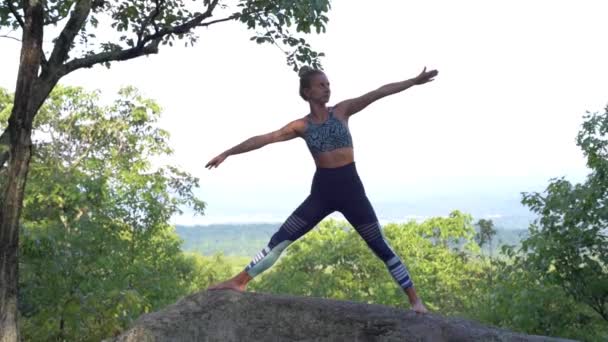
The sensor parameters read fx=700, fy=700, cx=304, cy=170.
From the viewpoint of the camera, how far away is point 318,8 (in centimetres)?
853

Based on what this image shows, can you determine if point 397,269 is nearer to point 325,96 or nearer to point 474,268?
point 325,96

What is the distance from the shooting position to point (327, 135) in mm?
5320

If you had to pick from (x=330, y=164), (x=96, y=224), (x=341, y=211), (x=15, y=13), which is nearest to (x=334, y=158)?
(x=330, y=164)

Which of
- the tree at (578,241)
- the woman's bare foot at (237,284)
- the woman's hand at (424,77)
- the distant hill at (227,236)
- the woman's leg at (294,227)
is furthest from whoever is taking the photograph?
the distant hill at (227,236)

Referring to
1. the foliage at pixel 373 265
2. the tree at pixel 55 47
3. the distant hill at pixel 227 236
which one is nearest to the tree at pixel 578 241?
the tree at pixel 55 47

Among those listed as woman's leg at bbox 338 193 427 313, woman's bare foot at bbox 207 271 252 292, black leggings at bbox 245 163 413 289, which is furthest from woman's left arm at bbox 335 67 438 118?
woman's bare foot at bbox 207 271 252 292

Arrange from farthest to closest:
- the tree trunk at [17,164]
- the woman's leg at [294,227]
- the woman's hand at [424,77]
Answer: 1. the tree trunk at [17,164]
2. the woman's leg at [294,227]
3. the woman's hand at [424,77]

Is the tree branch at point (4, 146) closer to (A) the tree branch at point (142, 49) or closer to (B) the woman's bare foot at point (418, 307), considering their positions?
(A) the tree branch at point (142, 49)

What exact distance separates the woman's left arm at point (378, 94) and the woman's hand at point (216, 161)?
98 cm

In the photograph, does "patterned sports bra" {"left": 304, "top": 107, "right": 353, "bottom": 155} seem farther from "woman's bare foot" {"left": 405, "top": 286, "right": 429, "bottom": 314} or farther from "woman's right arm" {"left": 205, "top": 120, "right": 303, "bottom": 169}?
"woman's bare foot" {"left": 405, "top": 286, "right": 429, "bottom": 314}

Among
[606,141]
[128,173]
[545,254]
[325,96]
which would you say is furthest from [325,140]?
[128,173]

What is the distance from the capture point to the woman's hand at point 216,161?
16.5ft

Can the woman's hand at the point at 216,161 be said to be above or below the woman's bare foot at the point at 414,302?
above

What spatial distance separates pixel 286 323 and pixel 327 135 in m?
1.52
